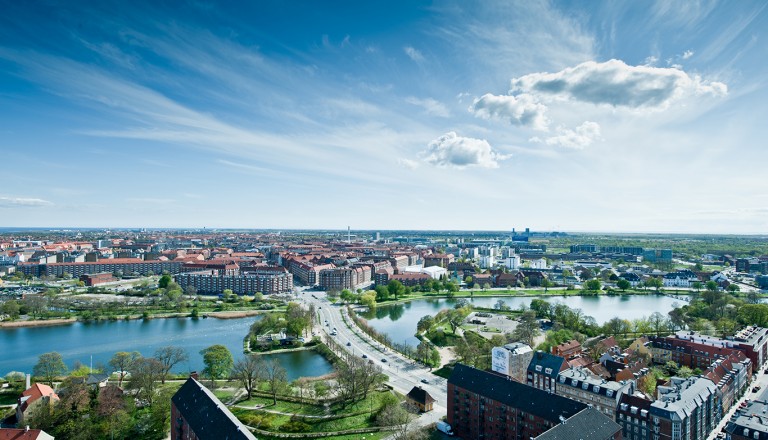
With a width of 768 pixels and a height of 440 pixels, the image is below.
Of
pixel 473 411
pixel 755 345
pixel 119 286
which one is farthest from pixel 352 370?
pixel 119 286

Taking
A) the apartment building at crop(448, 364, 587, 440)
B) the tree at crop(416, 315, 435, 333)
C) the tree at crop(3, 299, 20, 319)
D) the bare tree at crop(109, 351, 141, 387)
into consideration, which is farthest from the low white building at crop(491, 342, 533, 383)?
the tree at crop(3, 299, 20, 319)

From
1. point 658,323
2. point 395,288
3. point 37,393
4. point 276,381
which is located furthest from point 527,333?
point 37,393

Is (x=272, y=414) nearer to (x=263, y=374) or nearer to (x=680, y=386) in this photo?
(x=263, y=374)

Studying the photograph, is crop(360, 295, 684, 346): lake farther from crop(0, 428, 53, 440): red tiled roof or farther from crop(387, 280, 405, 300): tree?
crop(0, 428, 53, 440): red tiled roof

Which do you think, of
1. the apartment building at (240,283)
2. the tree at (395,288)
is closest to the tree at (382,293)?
the tree at (395,288)

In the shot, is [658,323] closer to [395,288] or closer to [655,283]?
[395,288]

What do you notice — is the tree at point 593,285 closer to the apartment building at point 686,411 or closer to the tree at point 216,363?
the apartment building at point 686,411
